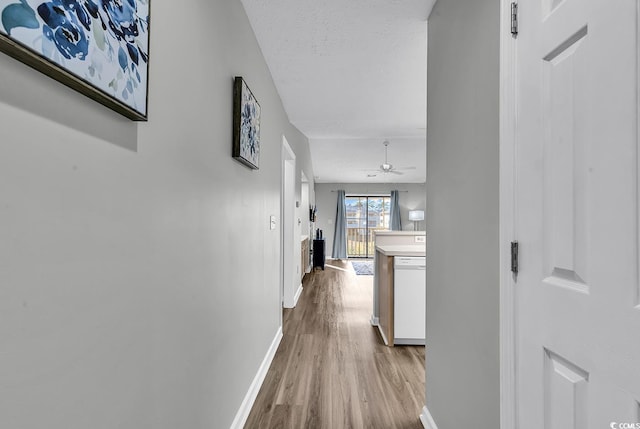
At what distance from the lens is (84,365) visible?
667mm

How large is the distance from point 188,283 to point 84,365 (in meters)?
0.50

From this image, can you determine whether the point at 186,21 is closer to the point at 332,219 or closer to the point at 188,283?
the point at 188,283

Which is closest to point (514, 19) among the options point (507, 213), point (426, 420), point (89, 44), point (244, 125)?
point (507, 213)

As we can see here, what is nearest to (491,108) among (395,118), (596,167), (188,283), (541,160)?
(541,160)

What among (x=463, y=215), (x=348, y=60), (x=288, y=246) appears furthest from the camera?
(x=288, y=246)

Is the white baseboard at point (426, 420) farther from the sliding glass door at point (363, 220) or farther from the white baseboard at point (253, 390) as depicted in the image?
the sliding glass door at point (363, 220)

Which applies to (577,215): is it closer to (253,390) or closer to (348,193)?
(253,390)

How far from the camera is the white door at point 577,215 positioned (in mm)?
644

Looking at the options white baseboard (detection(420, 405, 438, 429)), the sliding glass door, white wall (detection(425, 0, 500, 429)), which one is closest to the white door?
white wall (detection(425, 0, 500, 429))

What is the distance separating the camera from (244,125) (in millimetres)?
1770

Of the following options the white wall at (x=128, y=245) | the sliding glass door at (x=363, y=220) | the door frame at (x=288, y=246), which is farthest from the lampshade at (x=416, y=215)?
the white wall at (x=128, y=245)

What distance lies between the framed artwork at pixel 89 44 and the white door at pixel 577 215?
105 centimetres

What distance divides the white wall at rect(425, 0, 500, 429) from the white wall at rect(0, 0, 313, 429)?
1.06 meters

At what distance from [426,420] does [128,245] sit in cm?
182
